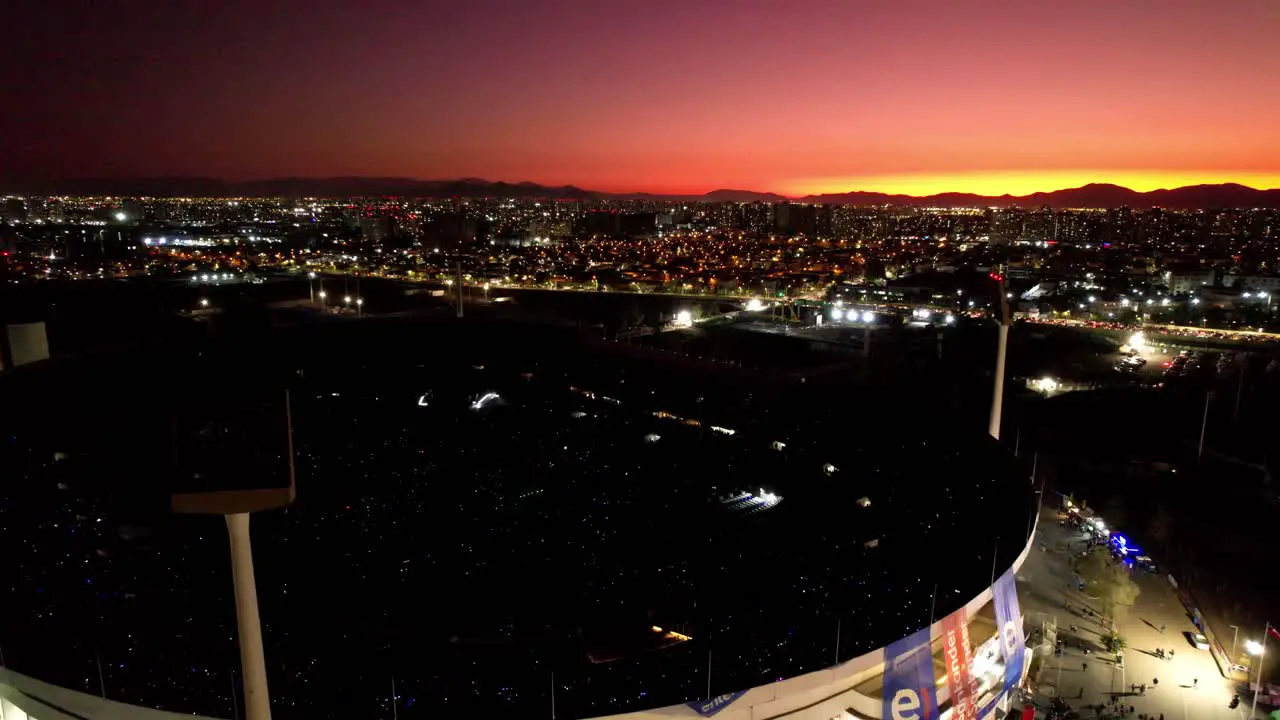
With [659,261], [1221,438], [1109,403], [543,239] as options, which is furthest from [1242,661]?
[543,239]

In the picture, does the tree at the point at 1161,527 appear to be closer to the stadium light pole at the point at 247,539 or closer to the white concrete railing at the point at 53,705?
the stadium light pole at the point at 247,539

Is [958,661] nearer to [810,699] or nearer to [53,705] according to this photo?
[810,699]

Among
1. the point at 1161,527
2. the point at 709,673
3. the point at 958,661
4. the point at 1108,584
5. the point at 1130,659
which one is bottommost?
the point at 1161,527

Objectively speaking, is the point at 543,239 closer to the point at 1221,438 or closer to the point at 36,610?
the point at 1221,438

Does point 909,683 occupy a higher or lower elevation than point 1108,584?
higher

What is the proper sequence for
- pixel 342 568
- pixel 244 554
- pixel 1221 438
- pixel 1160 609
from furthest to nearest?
1. pixel 1221 438
2. pixel 1160 609
3. pixel 342 568
4. pixel 244 554

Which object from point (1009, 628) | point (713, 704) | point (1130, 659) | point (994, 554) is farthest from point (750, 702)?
point (1130, 659)

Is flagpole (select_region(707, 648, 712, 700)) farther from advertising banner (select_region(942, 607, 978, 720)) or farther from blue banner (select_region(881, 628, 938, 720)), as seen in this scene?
advertising banner (select_region(942, 607, 978, 720))
